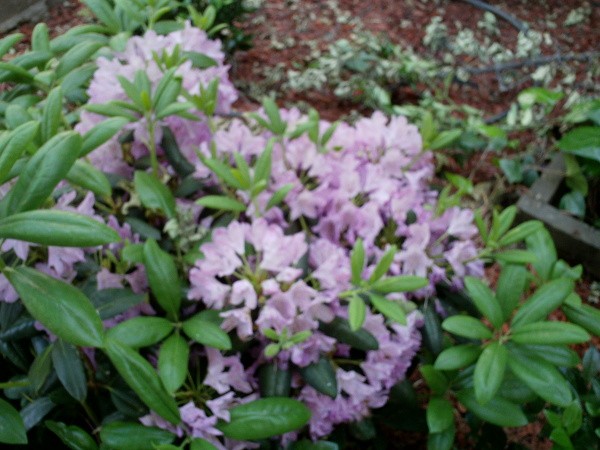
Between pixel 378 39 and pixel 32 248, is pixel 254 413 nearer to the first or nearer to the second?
pixel 32 248

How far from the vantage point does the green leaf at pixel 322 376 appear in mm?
1153

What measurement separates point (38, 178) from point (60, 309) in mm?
190

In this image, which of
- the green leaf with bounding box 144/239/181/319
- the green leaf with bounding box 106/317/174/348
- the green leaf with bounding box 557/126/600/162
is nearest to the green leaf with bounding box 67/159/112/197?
the green leaf with bounding box 144/239/181/319

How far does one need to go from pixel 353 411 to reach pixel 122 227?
1.91ft

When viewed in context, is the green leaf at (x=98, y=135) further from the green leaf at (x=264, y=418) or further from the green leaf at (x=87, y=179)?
the green leaf at (x=264, y=418)

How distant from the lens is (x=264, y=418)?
1.11 m

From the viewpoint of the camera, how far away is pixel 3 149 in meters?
0.92

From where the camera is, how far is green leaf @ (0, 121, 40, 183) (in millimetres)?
910

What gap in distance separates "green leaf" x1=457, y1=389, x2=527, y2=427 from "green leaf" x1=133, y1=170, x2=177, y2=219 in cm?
69

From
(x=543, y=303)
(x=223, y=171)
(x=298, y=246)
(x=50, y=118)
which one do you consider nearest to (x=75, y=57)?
(x=50, y=118)

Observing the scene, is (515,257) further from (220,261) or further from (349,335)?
(220,261)

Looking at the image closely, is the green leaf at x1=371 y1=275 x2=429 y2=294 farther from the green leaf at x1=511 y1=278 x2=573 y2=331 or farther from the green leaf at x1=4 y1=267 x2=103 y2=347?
the green leaf at x1=4 y1=267 x2=103 y2=347

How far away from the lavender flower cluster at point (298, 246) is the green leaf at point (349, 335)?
1 cm

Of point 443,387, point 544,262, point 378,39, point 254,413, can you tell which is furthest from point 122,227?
point 378,39
